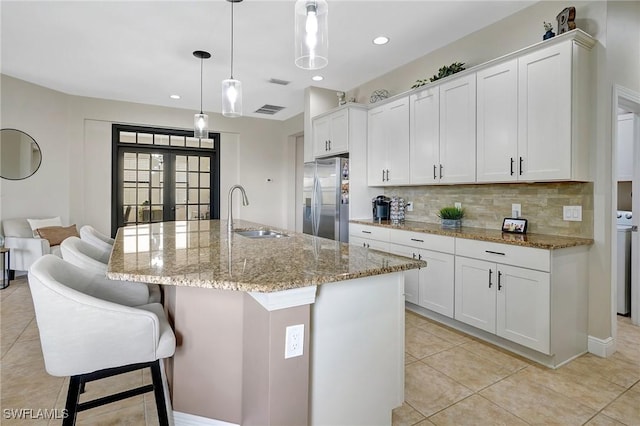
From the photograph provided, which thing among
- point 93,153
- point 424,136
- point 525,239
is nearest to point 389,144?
point 424,136

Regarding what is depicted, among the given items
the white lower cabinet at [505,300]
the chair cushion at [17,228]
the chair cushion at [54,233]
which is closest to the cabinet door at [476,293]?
the white lower cabinet at [505,300]

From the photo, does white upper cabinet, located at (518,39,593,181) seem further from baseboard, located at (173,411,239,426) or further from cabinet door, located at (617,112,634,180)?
baseboard, located at (173,411,239,426)

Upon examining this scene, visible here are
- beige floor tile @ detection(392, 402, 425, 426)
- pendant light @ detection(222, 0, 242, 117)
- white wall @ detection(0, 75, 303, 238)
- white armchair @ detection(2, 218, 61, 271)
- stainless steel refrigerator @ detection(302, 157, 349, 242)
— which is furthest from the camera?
white wall @ detection(0, 75, 303, 238)

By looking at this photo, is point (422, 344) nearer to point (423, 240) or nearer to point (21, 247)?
point (423, 240)

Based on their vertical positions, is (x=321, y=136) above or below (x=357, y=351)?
above

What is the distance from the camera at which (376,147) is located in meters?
4.25

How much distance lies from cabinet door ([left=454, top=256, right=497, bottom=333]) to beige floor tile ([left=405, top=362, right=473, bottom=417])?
2.41 ft

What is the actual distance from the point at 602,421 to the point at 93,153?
22.6ft

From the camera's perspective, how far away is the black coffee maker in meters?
4.25

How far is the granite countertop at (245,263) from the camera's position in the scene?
4.04ft

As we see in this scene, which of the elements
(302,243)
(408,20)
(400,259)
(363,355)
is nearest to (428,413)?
(363,355)

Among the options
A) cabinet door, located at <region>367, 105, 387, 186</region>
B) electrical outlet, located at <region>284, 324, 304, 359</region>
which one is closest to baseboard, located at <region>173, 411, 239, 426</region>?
electrical outlet, located at <region>284, 324, 304, 359</region>

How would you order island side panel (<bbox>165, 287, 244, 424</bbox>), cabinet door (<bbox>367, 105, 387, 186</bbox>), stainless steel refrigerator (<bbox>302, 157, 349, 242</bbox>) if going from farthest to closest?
stainless steel refrigerator (<bbox>302, 157, 349, 242</bbox>)
cabinet door (<bbox>367, 105, 387, 186</bbox>)
island side panel (<bbox>165, 287, 244, 424</bbox>)

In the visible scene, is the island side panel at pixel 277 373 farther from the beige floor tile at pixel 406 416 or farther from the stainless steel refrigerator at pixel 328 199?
the stainless steel refrigerator at pixel 328 199
